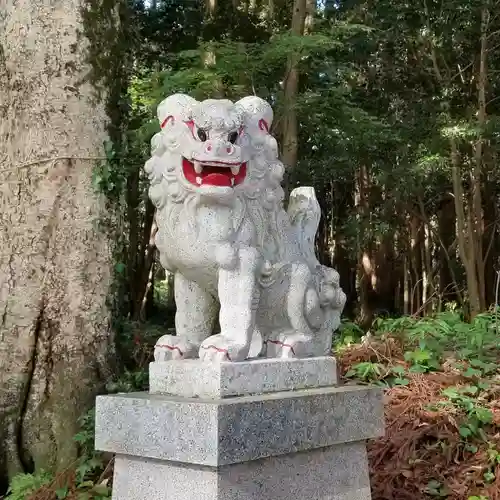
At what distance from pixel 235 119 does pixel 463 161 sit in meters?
8.40

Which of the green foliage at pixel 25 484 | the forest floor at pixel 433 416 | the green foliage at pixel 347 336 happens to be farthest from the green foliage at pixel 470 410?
the green foliage at pixel 25 484

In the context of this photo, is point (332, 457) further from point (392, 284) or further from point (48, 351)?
point (392, 284)

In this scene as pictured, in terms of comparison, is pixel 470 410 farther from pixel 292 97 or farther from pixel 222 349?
pixel 292 97

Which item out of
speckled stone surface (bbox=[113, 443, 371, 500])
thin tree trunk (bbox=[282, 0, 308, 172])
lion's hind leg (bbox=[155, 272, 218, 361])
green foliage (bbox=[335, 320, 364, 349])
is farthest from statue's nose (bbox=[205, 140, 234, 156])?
thin tree trunk (bbox=[282, 0, 308, 172])

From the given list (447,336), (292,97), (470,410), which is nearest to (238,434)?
(470,410)

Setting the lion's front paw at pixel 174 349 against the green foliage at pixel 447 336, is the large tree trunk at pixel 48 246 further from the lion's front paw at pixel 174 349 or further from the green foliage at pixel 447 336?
the green foliage at pixel 447 336

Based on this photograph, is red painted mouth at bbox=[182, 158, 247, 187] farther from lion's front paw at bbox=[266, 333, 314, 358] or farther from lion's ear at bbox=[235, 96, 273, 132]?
lion's front paw at bbox=[266, 333, 314, 358]

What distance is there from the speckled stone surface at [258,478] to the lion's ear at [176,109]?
1340 mm

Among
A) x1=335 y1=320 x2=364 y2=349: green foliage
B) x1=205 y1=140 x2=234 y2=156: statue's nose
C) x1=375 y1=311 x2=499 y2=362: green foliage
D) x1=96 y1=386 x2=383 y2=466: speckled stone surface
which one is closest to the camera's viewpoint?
x1=96 y1=386 x2=383 y2=466: speckled stone surface

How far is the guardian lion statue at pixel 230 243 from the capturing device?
2.91 m

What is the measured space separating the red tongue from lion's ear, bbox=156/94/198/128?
0.85ft

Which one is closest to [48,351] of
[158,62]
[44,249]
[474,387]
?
[44,249]

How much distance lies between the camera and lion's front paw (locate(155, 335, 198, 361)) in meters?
3.00

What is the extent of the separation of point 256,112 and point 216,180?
17.0 inches
